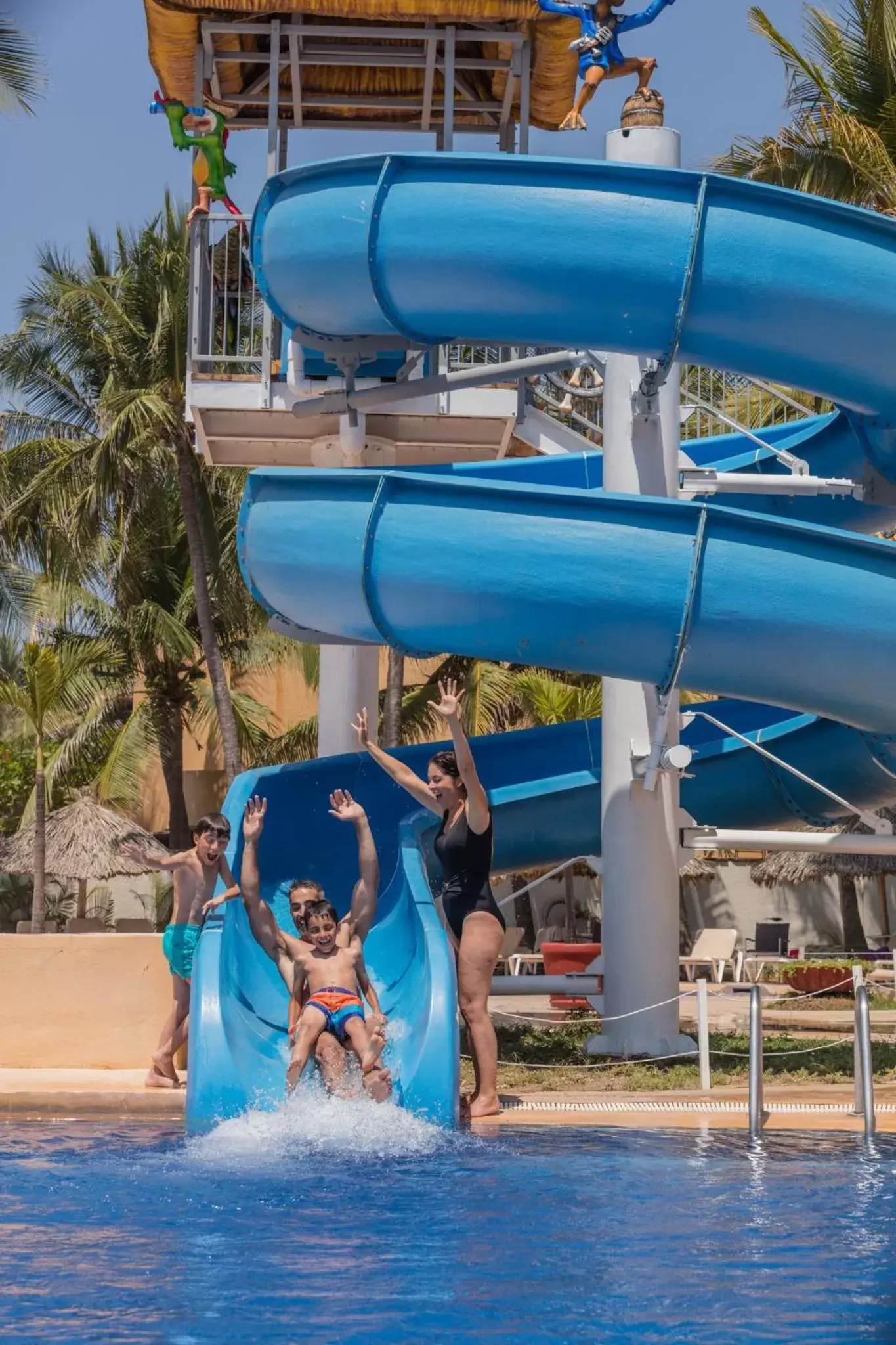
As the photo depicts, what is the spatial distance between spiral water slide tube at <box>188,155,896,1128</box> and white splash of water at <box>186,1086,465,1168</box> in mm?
Result: 358

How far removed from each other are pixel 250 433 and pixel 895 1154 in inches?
307

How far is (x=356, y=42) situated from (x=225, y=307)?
251cm

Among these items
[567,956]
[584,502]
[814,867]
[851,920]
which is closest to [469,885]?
[584,502]

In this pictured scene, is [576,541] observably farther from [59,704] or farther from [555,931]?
[59,704]

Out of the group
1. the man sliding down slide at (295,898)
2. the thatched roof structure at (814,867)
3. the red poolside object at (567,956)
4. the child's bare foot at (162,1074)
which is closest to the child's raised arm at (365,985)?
the man sliding down slide at (295,898)

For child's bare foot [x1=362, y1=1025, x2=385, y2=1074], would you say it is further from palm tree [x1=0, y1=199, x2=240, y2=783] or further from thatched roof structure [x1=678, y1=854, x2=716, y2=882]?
thatched roof structure [x1=678, y1=854, x2=716, y2=882]

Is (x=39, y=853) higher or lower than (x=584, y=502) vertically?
lower

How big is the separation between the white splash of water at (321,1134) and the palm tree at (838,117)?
12.8 meters

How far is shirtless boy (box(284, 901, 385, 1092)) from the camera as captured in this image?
24.9 ft

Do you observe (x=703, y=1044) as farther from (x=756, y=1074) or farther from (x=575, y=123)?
(x=575, y=123)

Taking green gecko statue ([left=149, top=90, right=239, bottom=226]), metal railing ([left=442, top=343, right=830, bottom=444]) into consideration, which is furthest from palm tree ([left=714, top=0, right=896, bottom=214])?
green gecko statue ([left=149, top=90, right=239, bottom=226])

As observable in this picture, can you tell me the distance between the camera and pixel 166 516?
27.0m

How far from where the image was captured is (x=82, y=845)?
24.3 meters

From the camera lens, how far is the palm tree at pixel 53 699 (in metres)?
23.5
